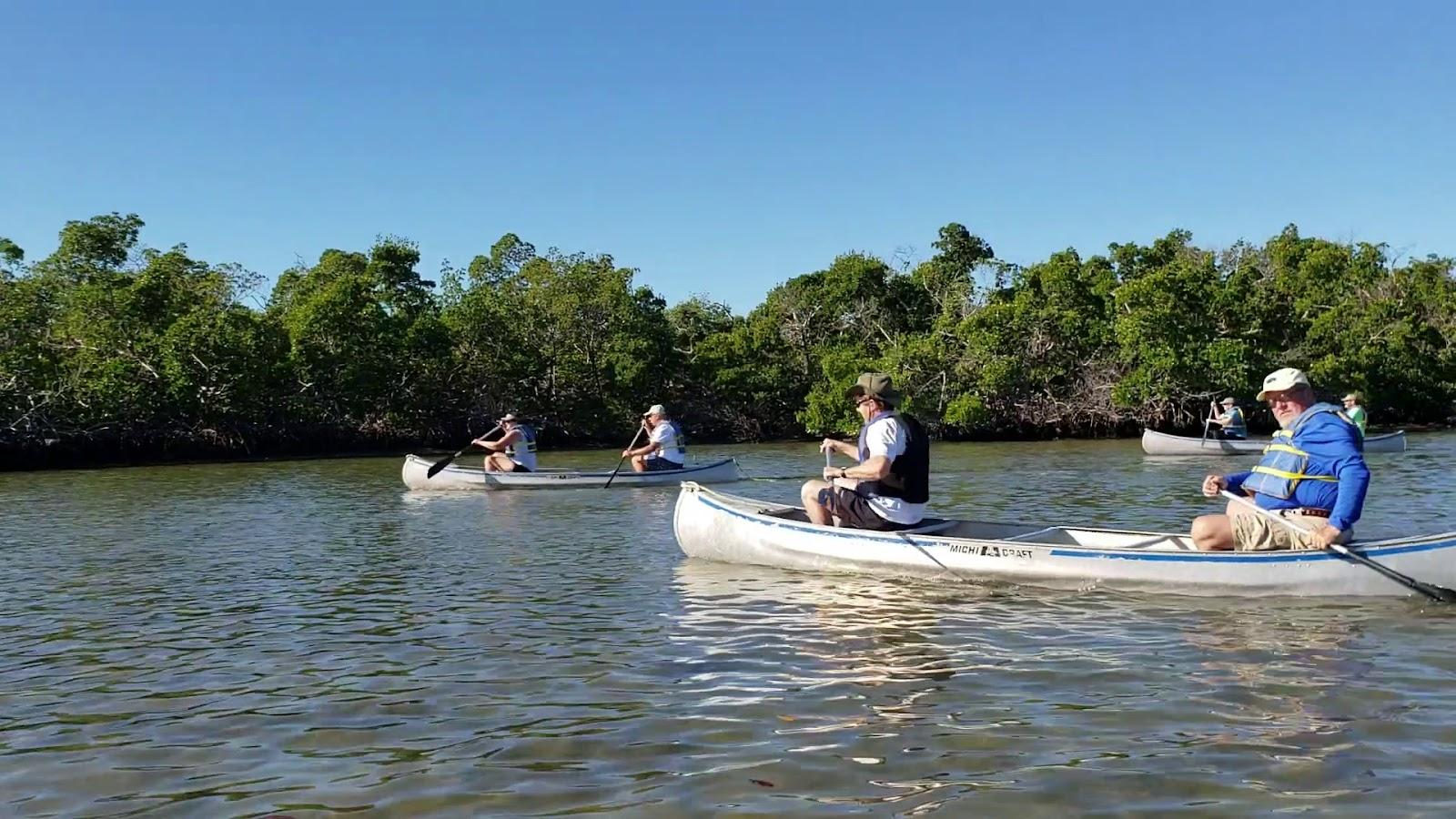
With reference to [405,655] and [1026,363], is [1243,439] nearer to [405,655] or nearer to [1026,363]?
[1026,363]

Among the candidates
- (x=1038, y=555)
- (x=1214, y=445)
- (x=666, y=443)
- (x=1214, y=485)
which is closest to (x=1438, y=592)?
(x=1214, y=485)

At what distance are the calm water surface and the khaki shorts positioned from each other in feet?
1.49

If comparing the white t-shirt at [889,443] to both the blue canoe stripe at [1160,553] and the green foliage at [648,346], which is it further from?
the green foliage at [648,346]

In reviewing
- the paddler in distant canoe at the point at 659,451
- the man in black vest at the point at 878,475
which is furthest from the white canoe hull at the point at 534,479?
the man in black vest at the point at 878,475

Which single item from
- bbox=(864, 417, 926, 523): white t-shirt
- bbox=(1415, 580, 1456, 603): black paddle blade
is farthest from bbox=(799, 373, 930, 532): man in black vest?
bbox=(1415, 580, 1456, 603): black paddle blade

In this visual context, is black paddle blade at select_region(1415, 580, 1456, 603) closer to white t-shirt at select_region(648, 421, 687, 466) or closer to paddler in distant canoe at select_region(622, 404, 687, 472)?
paddler in distant canoe at select_region(622, 404, 687, 472)

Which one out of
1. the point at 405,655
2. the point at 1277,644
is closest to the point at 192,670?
the point at 405,655

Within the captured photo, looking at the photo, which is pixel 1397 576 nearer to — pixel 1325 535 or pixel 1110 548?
pixel 1325 535

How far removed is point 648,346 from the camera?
143 feet

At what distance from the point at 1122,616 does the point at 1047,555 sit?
1193 millimetres

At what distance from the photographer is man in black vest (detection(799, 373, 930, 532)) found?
30.9ft

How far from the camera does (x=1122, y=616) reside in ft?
26.1

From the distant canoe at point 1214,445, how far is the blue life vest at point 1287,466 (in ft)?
63.8

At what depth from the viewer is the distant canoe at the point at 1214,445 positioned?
26.7 meters
